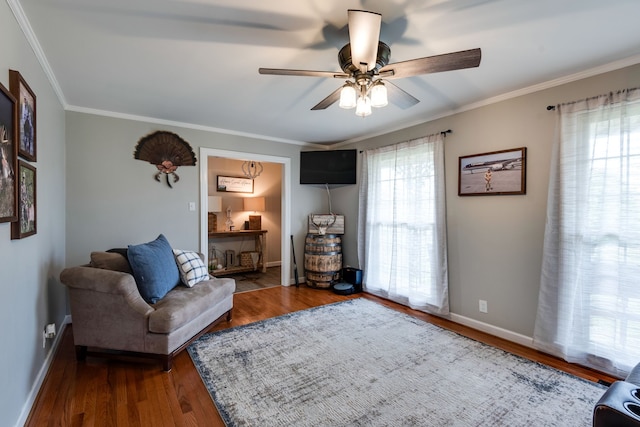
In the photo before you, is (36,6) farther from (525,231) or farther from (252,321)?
(525,231)

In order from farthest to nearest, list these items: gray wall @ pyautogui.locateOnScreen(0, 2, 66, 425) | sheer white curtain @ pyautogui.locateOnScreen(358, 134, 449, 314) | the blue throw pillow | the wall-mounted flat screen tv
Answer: the wall-mounted flat screen tv < sheer white curtain @ pyautogui.locateOnScreen(358, 134, 449, 314) < the blue throw pillow < gray wall @ pyautogui.locateOnScreen(0, 2, 66, 425)

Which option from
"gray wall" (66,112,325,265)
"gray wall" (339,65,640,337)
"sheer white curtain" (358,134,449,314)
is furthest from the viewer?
"sheer white curtain" (358,134,449,314)

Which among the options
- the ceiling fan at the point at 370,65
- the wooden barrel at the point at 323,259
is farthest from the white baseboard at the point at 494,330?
the ceiling fan at the point at 370,65

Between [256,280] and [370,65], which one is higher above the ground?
[370,65]

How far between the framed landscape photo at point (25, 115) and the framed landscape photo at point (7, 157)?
0.11 m

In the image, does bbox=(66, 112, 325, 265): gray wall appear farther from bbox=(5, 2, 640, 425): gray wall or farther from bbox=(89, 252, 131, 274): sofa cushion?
bbox=(89, 252, 131, 274): sofa cushion

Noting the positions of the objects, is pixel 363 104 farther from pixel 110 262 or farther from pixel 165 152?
pixel 165 152

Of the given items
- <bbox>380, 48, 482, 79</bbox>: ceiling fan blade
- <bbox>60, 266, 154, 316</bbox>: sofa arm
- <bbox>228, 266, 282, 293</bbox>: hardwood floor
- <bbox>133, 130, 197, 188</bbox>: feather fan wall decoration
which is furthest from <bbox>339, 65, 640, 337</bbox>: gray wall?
<bbox>60, 266, 154, 316</bbox>: sofa arm

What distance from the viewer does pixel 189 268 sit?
9.36 ft

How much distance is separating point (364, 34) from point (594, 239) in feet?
7.59

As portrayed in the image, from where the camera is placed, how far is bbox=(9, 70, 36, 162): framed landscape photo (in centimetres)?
154

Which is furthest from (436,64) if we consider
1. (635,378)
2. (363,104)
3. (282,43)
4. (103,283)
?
(103,283)

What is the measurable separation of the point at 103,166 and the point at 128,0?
2.27 meters

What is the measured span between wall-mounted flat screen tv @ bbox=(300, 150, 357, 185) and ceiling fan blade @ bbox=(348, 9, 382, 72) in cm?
289
